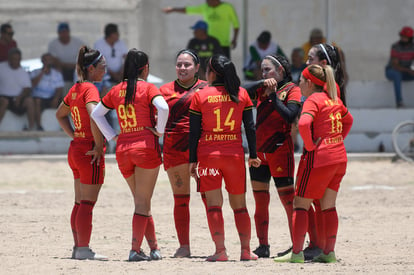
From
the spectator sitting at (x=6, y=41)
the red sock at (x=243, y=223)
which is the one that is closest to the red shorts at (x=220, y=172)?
the red sock at (x=243, y=223)

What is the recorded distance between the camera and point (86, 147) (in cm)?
808

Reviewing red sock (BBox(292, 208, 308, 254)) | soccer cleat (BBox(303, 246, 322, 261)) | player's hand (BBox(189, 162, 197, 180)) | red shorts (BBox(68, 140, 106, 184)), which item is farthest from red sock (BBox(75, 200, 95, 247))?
soccer cleat (BBox(303, 246, 322, 261))

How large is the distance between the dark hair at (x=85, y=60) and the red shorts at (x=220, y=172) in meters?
1.41

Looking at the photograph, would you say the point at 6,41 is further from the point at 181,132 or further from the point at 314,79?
the point at 314,79

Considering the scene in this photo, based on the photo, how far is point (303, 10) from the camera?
21.9 meters

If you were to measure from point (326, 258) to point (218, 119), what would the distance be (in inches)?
63.6

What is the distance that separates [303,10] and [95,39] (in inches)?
240

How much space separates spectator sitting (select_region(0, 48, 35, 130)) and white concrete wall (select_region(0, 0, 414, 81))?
77 centimetres

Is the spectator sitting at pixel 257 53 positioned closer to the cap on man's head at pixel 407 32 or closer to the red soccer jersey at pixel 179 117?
the cap on man's head at pixel 407 32

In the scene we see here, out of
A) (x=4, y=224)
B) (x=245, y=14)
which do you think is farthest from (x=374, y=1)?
(x=4, y=224)

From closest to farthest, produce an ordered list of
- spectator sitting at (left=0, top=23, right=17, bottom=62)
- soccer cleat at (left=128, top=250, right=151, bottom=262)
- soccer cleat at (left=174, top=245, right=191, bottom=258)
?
soccer cleat at (left=128, top=250, right=151, bottom=262) → soccer cleat at (left=174, top=245, right=191, bottom=258) → spectator sitting at (left=0, top=23, right=17, bottom=62)

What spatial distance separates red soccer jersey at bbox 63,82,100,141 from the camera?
317 inches

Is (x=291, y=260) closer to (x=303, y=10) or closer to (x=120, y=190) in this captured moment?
(x=120, y=190)

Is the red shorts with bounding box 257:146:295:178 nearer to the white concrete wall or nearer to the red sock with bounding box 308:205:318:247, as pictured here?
the red sock with bounding box 308:205:318:247
